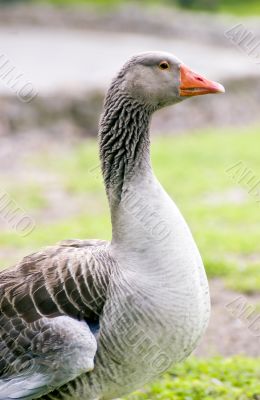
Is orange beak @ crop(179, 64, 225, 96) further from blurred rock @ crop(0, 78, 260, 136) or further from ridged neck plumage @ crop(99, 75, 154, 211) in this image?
blurred rock @ crop(0, 78, 260, 136)

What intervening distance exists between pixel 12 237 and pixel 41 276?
17.6ft

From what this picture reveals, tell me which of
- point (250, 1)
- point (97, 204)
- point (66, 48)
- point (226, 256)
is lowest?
point (226, 256)

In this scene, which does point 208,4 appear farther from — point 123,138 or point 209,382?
point 123,138

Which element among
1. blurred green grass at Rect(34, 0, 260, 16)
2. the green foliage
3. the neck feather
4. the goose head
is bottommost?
the green foliage

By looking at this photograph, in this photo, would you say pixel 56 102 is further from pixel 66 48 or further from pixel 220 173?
pixel 66 48

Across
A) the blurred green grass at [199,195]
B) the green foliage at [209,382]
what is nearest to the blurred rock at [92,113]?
the blurred green grass at [199,195]

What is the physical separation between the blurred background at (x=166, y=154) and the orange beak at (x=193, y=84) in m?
1.52

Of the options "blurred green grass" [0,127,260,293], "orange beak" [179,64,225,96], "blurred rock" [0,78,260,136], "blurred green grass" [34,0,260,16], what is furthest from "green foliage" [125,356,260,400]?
"blurred green grass" [34,0,260,16]

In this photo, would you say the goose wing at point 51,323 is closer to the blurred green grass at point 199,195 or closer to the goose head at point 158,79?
the goose head at point 158,79

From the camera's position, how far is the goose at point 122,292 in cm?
399

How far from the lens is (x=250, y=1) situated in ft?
123

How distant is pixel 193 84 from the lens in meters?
4.23

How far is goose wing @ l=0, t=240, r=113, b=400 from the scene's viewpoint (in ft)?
12.9

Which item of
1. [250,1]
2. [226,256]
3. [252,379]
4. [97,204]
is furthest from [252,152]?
[250,1]
